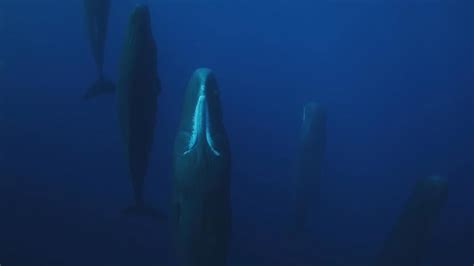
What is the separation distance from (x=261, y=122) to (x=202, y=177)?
1311 centimetres

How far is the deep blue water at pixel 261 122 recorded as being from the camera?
9258 mm

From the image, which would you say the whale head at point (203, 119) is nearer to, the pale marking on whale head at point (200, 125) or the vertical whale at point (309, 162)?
the pale marking on whale head at point (200, 125)

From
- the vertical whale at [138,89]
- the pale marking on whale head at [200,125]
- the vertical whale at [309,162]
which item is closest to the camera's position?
the pale marking on whale head at [200,125]

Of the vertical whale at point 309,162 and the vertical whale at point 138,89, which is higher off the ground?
the vertical whale at point 138,89

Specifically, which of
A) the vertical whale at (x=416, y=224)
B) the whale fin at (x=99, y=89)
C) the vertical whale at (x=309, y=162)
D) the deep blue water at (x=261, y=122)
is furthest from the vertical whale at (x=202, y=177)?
the vertical whale at (x=416, y=224)

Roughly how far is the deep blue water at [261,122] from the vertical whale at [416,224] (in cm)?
179

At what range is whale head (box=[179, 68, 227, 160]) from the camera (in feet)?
13.7

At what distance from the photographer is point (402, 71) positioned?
2358cm

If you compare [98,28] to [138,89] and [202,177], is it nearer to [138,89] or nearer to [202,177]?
[138,89]

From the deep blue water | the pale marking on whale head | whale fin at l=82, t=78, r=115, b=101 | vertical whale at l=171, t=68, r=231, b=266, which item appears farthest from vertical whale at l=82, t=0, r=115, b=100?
the pale marking on whale head

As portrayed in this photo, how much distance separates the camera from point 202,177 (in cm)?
436

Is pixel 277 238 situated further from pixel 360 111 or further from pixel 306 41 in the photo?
pixel 306 41

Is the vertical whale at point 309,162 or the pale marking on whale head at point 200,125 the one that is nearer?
the pale marking on whale head at point 200,125

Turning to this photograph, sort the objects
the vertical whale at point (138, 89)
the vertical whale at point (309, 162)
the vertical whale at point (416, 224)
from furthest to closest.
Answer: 1. the vertical whale at point (309, 162)
2. the vertical whale at point (416, 224)
3. the vertical whale at point (138, 89)
